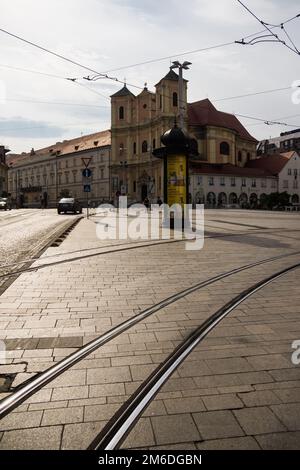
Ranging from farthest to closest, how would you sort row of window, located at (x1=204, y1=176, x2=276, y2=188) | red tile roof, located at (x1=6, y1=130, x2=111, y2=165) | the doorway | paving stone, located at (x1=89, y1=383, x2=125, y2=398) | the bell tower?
red tile roof, located at (x1=6, y1=130, x2=111, y2=165) → the doorway → row of window, located at (x1=204, y1=176, x2=276, y2=188) → the bell tower → paving stone, located at (x1=89, y1=383, x2=125, y2=398)

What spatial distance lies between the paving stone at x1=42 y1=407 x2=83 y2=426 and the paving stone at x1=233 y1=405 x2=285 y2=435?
3.54 feet

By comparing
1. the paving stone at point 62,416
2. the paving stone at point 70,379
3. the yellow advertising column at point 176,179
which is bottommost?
the paving stone at point 62,416

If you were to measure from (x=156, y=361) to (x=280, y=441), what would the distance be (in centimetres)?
159

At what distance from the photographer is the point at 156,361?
427cm

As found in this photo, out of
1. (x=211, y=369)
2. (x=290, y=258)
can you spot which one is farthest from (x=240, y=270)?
(x=211, y=369)

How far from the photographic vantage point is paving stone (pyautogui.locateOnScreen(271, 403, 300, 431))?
121 inches

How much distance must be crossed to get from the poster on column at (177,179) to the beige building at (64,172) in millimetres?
60606

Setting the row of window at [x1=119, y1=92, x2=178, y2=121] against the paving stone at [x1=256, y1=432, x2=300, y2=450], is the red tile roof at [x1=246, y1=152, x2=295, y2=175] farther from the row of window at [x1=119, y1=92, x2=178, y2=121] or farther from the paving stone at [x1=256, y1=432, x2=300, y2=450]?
the paving stone at [x1=256, y1=432, x2=300, y2=450]

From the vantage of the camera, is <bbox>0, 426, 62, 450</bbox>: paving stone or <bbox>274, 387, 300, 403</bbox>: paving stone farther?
<bbox>274, 387, 300, 403</bbox>: paving stone

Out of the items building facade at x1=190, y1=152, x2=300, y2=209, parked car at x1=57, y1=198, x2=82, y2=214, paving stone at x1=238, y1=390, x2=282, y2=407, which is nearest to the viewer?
paving stone at x1=238, y1=390, x2=282, y2=407

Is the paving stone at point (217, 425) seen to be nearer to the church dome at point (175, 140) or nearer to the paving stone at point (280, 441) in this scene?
the paving stone at point (280, 441)

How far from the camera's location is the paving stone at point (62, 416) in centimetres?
310

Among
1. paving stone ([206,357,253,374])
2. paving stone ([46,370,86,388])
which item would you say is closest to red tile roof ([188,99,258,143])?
paving stone ([206,357,253,374])

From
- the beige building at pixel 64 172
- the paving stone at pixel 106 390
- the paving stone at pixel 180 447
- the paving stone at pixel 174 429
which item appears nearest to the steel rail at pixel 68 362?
the paving stone at pixel 106 390
